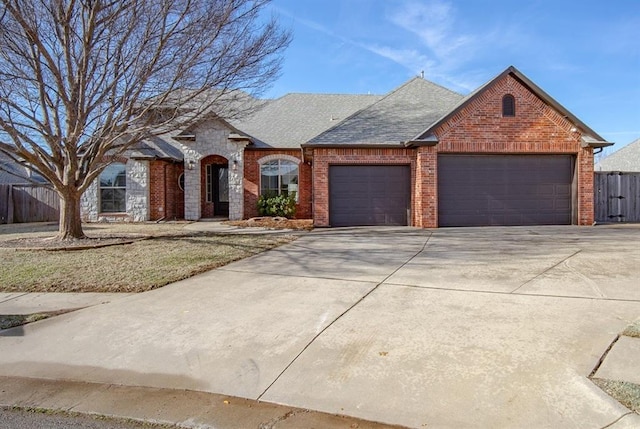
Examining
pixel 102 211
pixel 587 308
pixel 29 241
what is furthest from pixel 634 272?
pixel 102 211

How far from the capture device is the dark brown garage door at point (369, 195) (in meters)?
15.1

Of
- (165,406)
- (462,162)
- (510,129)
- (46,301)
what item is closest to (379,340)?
(165,406)

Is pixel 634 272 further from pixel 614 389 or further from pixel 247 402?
pixel 247 402

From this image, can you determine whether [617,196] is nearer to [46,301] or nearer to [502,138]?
[502,138]

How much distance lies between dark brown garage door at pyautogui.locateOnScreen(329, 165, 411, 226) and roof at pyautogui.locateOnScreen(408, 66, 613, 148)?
1.49 meters

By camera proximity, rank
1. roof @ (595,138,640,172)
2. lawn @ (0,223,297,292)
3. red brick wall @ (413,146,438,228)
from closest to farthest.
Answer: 1. lawn @ (0,223,297,292)
2. red brick wall @ (413,146,438,228)
3. roof @ (595,138,640,172)

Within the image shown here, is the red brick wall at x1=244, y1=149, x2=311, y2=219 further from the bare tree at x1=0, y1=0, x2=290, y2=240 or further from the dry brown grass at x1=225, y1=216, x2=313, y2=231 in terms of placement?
the bare tree at x1=0, y1=0, x2=290, y2=240

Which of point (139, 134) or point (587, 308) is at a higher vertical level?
point (139, 134)

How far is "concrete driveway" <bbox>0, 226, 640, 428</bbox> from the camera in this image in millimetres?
3008

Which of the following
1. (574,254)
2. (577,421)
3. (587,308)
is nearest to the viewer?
(577,421)

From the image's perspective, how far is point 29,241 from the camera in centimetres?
1078

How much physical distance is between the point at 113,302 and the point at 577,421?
5320 millimetres

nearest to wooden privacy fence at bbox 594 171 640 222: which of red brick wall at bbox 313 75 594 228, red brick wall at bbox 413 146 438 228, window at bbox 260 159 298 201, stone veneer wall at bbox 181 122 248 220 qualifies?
red brick wall at bbox 313 75 594 228

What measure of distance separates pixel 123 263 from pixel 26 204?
50.1 ft
